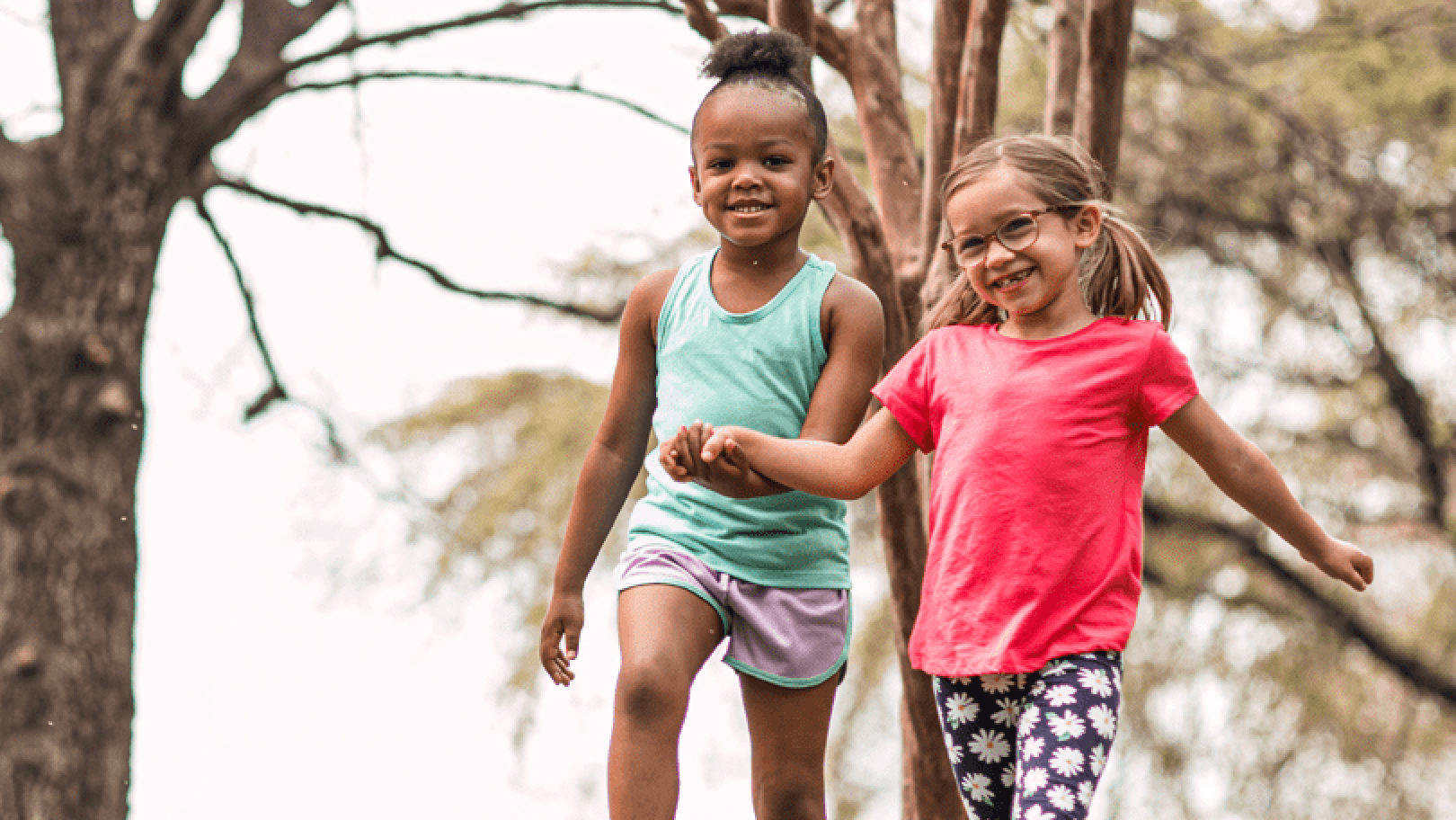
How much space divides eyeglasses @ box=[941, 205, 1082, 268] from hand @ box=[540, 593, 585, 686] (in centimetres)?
88

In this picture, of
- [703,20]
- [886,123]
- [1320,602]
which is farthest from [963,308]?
[1320,602]

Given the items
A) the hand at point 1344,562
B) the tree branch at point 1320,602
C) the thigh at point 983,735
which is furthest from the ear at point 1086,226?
the tree branch at point 1320,602

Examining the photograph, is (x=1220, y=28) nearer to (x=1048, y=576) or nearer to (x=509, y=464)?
(x=509, y=464)

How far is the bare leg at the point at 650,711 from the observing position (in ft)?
6.22

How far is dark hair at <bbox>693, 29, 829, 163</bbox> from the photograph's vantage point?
2172 millimetres

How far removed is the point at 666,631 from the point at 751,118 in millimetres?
816

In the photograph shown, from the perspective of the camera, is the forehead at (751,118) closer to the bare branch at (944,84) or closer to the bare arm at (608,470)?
the bare arm at (608,470)

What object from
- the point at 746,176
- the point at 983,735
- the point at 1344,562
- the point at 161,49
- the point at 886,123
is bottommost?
the point at 983,735

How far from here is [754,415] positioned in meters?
2.11

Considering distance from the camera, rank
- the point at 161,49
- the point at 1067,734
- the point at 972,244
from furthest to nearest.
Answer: the point at 161,49 → the point at 972,244 → the point at 1067,734

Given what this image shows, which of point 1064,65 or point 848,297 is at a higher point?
point 1064,65

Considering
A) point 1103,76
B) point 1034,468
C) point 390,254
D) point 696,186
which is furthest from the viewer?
point 390,254

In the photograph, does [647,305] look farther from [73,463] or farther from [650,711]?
[73,463]

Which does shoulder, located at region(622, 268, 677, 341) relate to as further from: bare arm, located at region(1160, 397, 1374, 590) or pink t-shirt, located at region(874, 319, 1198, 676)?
bare arm, located at region(1160, 397, 1374, 590)
